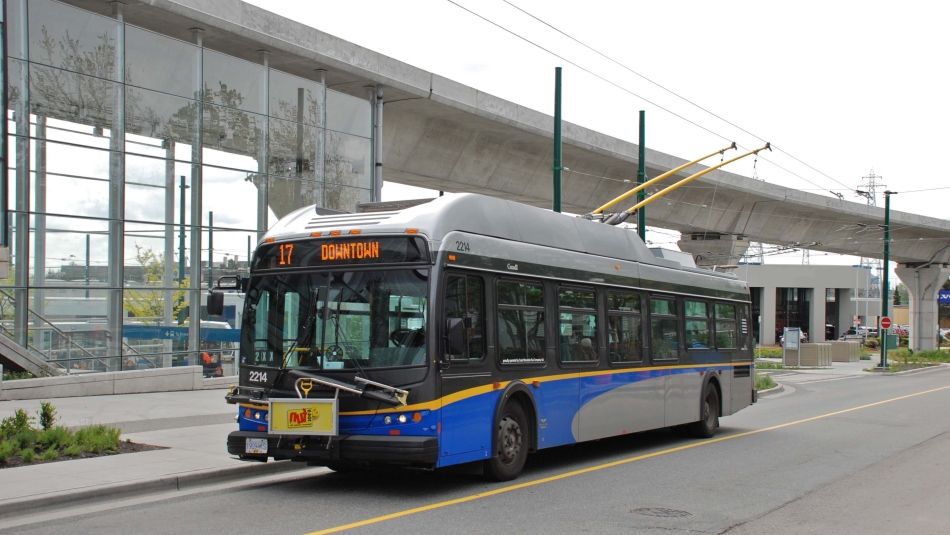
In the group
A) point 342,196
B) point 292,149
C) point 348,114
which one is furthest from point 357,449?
point 348,114

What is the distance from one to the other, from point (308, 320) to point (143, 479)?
2.39m

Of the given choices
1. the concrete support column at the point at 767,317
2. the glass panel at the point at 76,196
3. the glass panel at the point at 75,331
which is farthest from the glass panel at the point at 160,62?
the concrete support column at the point at 767,317

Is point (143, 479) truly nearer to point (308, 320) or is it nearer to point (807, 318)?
point (308, 320)

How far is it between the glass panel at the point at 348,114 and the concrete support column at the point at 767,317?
209 feet

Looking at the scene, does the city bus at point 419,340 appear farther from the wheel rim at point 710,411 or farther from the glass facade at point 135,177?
the glass facade at point 135,177

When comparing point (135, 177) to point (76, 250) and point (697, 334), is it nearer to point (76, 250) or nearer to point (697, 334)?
point (76, 250)

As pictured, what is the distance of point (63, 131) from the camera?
781 inches

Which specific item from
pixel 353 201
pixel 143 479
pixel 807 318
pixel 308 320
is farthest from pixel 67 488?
pixel 807 318

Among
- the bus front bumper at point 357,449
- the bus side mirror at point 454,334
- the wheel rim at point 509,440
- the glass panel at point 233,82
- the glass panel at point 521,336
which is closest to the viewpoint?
the bus front bumper at point 357,449

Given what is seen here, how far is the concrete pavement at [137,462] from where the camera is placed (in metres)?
9.48

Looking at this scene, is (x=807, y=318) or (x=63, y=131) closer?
(x=63, y=131)

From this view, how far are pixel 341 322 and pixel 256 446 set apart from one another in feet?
5.14

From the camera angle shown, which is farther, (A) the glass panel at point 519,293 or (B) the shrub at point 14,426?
(B) the shrub at point 14,426

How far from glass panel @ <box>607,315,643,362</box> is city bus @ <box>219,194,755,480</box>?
24.0 inches
